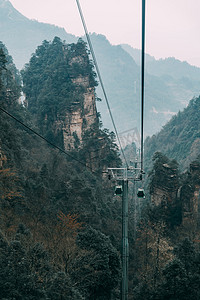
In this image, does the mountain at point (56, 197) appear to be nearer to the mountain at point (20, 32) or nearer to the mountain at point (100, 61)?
the mountain at point (100, 61)

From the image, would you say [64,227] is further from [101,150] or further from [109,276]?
[101,150]

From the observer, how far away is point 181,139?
86.4 meters

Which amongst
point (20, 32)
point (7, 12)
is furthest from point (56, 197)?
point (7, 12)

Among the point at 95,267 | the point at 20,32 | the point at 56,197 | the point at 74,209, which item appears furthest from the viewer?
the point at 20,32

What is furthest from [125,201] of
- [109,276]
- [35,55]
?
[35,55]

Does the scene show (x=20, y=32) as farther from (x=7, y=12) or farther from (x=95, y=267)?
(x=95, y=267)

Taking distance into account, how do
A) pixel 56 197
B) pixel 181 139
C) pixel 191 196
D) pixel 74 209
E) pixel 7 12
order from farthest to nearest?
pixel 7 12 → pixel 181 139 → pixel 191 196 → pixel 56 197 → pixel 74 209

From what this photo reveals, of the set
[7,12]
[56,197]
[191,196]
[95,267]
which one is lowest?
[95,267]

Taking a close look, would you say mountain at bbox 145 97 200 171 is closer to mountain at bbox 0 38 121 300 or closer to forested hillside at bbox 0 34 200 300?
forested hillside at bbox 0 34 200 300

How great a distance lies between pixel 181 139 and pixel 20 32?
12255 cm

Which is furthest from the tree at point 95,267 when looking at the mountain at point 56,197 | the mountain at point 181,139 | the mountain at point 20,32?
the mountain at point 20,32

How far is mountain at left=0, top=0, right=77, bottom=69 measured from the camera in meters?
167

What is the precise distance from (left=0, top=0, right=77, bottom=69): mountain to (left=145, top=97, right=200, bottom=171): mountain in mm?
94067

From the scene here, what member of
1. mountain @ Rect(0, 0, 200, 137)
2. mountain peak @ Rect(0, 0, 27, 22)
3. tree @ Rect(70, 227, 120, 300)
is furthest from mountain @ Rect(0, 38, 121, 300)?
mountain peak @ Rect(0, 0, 27, 22)
